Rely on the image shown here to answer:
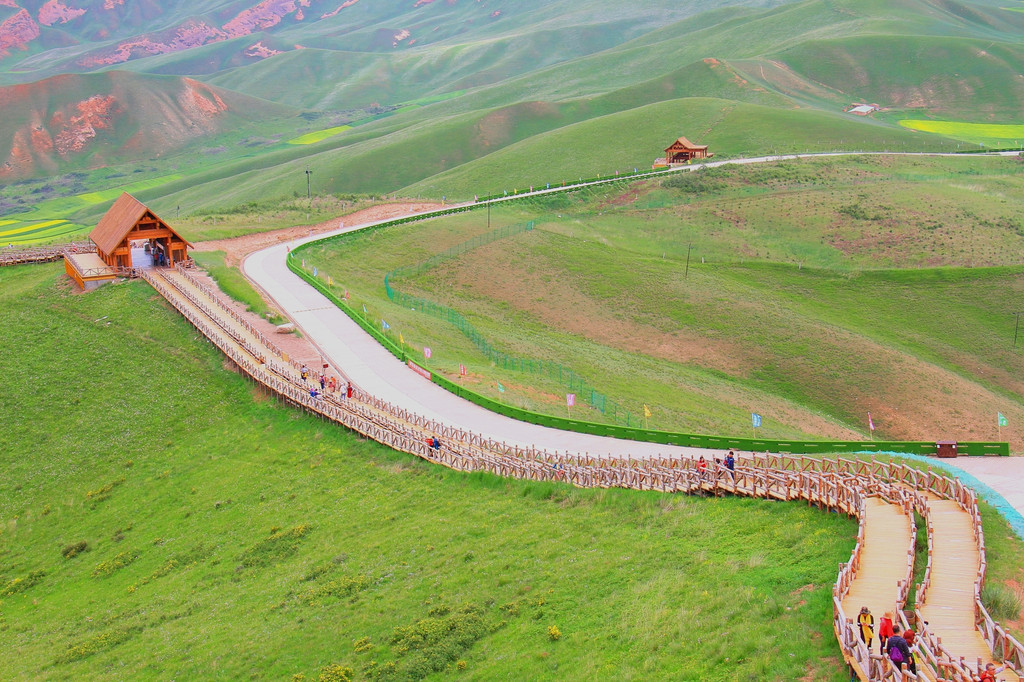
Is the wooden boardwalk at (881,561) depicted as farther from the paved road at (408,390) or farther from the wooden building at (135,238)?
the wooden building at (135,238)

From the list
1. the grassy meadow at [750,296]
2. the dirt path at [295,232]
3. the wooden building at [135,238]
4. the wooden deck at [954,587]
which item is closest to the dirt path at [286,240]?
the dirt path at [295,232]

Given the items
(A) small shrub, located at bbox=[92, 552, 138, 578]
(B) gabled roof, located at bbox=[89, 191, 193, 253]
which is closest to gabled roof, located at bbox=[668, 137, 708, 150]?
(B) gabled roof, located at bbox=[89, 191, 193, 253]

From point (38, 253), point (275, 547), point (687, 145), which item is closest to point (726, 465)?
point (275, 547)

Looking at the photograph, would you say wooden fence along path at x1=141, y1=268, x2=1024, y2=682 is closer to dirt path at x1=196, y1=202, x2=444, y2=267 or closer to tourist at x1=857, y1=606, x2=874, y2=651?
tourist at x1=857, y1=606, x2=874, y2=651

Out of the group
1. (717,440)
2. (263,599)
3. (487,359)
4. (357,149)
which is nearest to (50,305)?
(487,359)

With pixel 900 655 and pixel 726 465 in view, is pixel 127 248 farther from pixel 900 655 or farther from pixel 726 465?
pixel 900 655

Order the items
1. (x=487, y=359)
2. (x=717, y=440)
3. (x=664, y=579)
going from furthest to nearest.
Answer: (x=487, y=359) → (x=717, y=440) → (x=664, y=579)

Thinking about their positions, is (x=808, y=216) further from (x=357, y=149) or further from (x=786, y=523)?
(x=357, y=149)

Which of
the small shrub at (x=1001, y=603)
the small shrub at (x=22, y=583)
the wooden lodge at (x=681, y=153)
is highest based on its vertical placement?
the small shrub at (x=1001, y=603)
